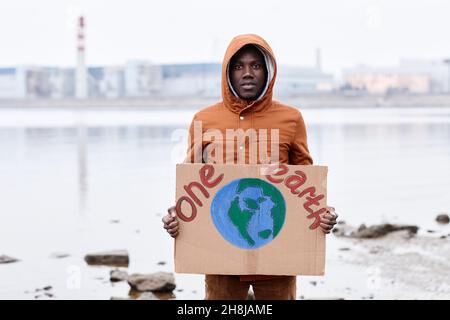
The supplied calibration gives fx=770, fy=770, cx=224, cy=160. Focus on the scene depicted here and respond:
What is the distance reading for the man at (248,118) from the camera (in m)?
3.10

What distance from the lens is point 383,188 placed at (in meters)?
14.3

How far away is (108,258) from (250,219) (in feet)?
17.3

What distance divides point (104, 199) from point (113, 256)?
5040 millimetres

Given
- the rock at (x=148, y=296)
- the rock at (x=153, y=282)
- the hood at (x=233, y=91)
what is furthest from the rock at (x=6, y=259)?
the hood at (x=233, y=91)

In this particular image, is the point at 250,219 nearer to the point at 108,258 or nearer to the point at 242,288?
the point at 242,288

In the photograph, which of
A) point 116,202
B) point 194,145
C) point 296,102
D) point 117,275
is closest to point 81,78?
point 296,102

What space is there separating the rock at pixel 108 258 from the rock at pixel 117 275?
1.83 feet

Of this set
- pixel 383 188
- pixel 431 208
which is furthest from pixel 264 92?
pixel 383 188

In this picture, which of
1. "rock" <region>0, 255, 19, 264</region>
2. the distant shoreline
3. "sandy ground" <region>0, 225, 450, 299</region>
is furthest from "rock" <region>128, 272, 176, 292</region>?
the distant shoreline

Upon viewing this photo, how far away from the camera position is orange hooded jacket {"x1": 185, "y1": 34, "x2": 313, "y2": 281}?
3102 mm

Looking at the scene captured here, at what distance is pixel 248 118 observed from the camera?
3117 millimetres

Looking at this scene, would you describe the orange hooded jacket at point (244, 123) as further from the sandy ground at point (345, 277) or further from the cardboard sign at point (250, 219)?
the sandy ground at point (345, 277)

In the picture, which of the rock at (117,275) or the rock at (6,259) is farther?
the rock at (6,259)
